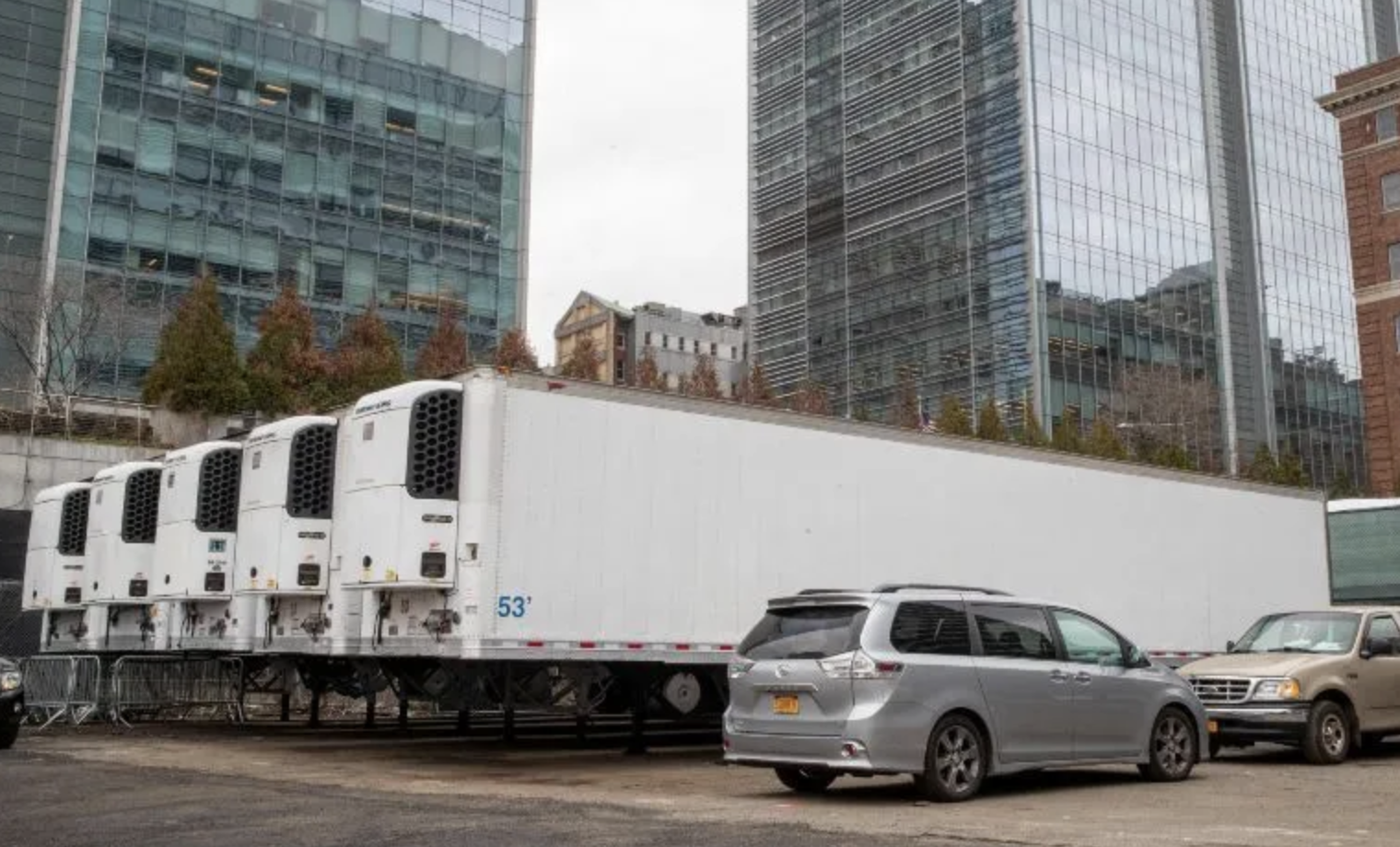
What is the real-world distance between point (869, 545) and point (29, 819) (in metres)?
9.32

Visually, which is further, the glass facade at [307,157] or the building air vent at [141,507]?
the glass facade at [307,157]

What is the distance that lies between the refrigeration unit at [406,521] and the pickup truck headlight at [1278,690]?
26.5ft

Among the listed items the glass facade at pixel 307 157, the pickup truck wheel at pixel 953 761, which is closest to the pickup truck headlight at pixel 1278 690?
the pickup truck wheel at pixel 953 761

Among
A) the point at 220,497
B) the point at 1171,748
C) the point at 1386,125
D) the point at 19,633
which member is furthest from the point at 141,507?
the point at 1386,125

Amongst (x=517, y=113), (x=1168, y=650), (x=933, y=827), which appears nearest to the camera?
(x=933, y=827)

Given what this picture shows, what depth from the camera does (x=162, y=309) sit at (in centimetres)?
4619

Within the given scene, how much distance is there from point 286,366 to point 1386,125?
1879 inches

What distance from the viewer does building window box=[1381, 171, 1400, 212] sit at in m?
57.9

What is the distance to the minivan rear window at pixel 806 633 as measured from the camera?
10.4 m

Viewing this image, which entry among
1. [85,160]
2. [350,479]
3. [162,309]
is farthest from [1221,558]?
[85,160]

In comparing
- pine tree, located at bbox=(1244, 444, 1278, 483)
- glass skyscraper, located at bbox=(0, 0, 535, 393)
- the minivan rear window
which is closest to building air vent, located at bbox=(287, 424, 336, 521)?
the minivan rear window

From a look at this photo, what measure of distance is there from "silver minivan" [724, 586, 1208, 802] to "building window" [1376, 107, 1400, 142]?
54.9 metres

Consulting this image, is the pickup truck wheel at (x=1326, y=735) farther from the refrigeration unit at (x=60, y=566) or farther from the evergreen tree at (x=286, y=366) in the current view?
the evergreen tree at (x=286, y=366)

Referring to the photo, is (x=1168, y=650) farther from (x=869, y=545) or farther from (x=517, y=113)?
(x=517, y=113)
